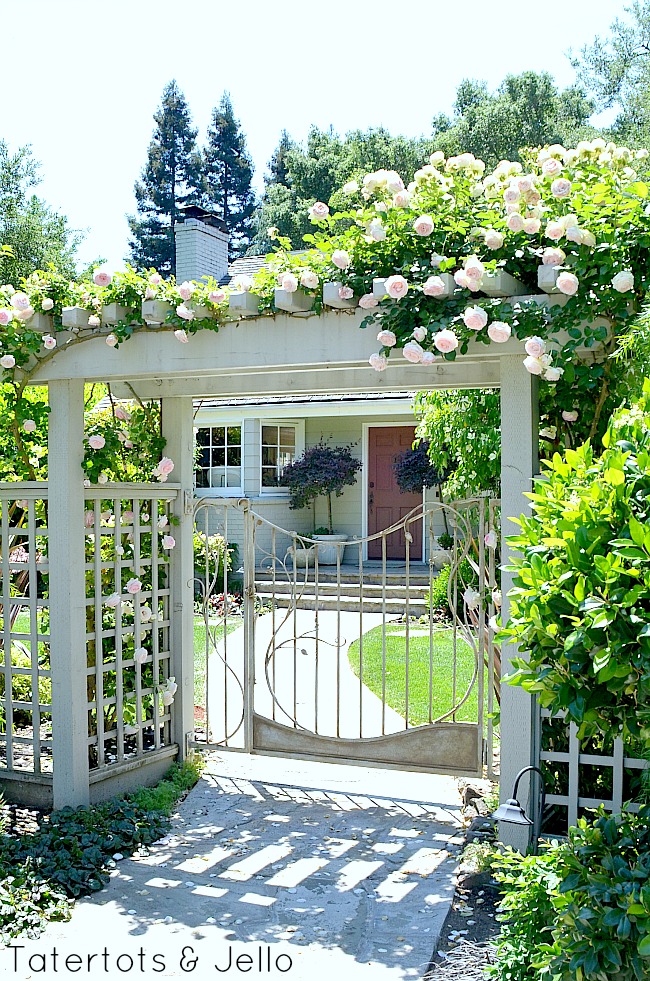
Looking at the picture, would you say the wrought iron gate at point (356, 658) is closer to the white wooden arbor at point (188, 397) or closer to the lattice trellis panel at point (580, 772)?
the white wooden arbor at point (188, 397)

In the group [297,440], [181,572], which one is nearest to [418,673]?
[181,572]

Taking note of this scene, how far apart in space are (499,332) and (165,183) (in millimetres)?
32416

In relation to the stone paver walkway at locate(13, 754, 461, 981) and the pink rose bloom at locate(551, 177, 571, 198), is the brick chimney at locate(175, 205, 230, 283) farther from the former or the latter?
the pink rose bloom at locate(551, 177, 571, 198)

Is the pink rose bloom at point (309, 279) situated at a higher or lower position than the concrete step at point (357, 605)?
higher

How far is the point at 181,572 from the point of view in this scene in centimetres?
563

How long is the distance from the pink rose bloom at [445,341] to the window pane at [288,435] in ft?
36.1

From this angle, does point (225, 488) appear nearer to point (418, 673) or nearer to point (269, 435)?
point (269, 435)

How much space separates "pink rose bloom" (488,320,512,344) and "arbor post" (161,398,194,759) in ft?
8.25

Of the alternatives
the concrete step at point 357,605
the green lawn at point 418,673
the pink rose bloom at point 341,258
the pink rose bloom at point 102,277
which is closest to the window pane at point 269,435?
the concrete step at point 357,605

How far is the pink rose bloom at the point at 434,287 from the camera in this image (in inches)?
149

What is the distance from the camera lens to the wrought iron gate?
492 cm

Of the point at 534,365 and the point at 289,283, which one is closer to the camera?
the point at 534,365

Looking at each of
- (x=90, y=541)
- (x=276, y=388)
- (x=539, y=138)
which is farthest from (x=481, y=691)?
(x=539, y=138)

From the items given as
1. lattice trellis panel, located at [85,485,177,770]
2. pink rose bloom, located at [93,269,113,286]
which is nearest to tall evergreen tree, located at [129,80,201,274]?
lattice trellis panel, located at [85,485,177,770]
